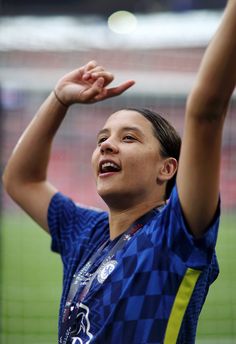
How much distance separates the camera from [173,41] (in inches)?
509

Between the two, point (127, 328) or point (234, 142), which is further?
point (234, 142)

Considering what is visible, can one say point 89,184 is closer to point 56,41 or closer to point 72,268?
point 56,41

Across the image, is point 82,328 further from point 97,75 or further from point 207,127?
point 97,75

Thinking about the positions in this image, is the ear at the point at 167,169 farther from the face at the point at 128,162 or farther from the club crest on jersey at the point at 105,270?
the club crest on jersey at the point at 105,270

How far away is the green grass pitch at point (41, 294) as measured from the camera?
25.0 feet

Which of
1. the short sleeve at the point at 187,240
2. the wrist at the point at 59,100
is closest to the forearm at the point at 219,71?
the short sleeve at the point at 187,240

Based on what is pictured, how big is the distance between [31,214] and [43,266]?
10.1 m

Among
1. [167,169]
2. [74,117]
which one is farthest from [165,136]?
[74,117]

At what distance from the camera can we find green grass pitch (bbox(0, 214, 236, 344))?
25.0ft

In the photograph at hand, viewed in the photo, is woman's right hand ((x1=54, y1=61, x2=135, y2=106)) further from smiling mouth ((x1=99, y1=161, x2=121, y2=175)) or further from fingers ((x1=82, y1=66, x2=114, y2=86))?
smiling mouth ((x1=99, y1=161, x2=121, y2=175))

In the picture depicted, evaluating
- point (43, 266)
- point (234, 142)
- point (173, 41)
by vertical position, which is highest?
point (173, 41)

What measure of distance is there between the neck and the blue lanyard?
0.03 meters

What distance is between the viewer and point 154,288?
7.56 feet

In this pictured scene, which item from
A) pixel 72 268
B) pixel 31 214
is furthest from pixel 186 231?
pixel 31 214
